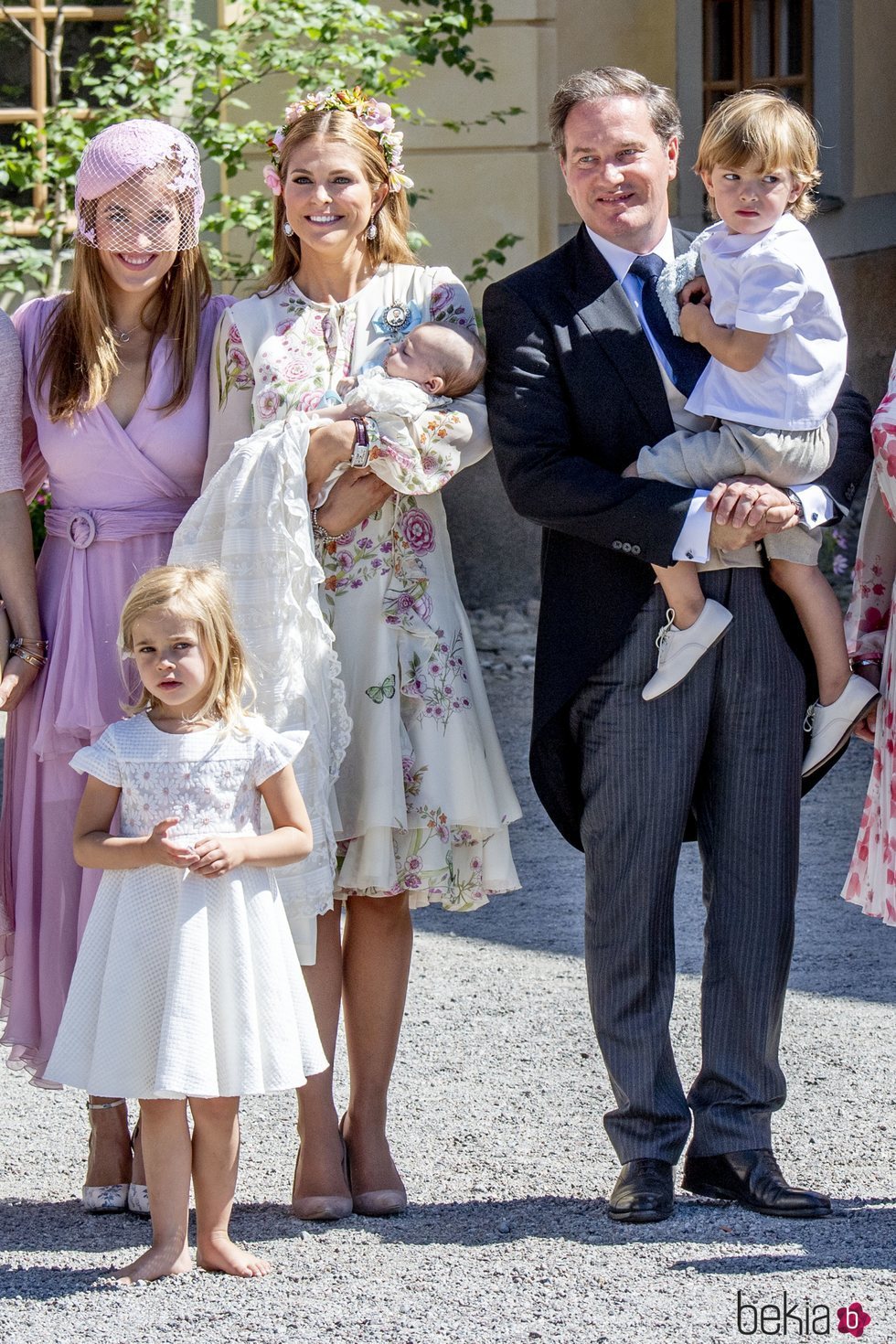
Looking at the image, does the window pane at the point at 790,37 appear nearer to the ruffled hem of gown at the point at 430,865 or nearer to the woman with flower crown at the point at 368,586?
the woman with flower crown at the point at 368,586

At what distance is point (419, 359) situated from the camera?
336cm

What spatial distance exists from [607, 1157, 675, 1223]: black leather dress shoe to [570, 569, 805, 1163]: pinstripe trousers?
0.03 m

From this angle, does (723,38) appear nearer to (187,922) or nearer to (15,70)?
(15,70)

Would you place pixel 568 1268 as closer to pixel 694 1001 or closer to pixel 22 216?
pixel 694 1001

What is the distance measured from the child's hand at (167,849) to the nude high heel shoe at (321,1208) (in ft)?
2.60

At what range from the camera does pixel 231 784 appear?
10.3ft

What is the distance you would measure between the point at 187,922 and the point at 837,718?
126 cm

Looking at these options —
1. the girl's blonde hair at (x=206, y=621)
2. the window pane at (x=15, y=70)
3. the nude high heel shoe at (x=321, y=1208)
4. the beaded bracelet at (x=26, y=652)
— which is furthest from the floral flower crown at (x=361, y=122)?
the window pane at (x=15, y=70)

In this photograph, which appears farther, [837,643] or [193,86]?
[193,86]

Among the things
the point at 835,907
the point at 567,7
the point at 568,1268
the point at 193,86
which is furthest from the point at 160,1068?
the point at 567,7

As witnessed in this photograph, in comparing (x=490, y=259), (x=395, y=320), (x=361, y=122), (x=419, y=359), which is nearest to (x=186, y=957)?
(x=419, y=359)

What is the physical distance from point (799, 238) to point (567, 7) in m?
7.61

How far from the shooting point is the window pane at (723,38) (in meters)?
11.4

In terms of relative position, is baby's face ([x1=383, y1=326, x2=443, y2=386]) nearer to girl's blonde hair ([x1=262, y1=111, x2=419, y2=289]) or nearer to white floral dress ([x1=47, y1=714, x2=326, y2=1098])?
girl's blonde hair ([x1=262, y1=111, x2=419, y2=289])
